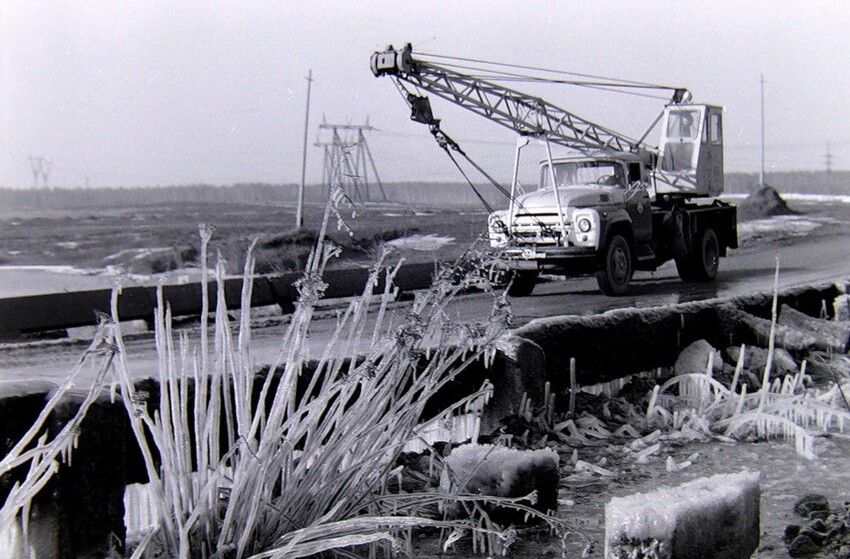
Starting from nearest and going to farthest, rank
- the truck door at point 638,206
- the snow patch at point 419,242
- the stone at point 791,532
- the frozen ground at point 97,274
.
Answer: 1. the stone at point 791,532
2. the frozen ground at point 97,274
3. the snow patch at point 419,242
4. the truck door at point 638,206

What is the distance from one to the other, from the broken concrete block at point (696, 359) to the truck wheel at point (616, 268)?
441 centimetres

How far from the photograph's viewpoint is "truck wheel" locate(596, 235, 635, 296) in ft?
29.1

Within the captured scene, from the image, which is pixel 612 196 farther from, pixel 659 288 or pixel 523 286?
pixel 523 286

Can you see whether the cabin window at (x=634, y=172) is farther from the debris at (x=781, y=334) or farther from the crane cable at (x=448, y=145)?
the crane cable at (x=448, y=145)

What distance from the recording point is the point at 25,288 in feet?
11.1

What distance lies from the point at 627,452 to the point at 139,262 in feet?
6.18

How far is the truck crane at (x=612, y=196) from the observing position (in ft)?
23.2

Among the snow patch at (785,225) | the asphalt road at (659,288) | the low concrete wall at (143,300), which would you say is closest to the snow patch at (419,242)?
the low concrete wall at (143,300)

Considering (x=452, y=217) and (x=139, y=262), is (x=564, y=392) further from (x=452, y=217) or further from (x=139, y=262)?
(x=139, y=262)

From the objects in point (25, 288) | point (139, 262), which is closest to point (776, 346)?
point (139, 262)

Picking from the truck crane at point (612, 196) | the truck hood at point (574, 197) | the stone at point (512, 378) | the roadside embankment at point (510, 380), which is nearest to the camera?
the roadside embankment at point (510, 380)

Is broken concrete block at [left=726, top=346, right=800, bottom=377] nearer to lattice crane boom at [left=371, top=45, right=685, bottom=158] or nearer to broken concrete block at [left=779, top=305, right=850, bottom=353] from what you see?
broken concrete block at [left=779, top=305, right=850, bottom=353]

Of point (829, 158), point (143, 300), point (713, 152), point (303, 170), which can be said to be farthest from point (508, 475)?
point (713, 152)

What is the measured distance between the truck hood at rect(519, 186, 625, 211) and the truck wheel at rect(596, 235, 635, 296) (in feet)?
1.30
